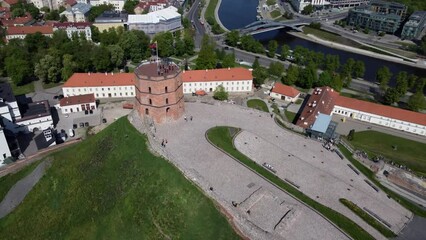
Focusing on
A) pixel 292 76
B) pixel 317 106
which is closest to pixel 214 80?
pixel 292 76

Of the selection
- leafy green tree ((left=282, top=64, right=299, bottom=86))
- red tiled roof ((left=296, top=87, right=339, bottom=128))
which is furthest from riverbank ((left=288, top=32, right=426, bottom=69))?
red tiled roof ((left=296, top=87, right=339, bottom=128))

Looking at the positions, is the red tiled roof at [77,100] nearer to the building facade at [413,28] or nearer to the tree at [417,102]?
the tree at [417,102]

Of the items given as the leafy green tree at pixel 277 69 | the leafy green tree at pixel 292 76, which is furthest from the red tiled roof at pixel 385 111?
the leafy green tree at pixel 277 69

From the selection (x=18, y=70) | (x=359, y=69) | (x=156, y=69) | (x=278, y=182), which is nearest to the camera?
(x=278, y=182)

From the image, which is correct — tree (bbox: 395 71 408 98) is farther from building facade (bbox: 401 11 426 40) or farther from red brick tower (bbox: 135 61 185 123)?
building facade (bbox: 401 11 426 40)

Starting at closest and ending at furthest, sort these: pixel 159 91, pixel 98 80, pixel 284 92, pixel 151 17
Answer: pixel 159 91
pixel 98 80
pixel 284 92
pixel 151 17

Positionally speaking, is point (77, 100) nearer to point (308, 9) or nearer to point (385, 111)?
point (385, 111)
